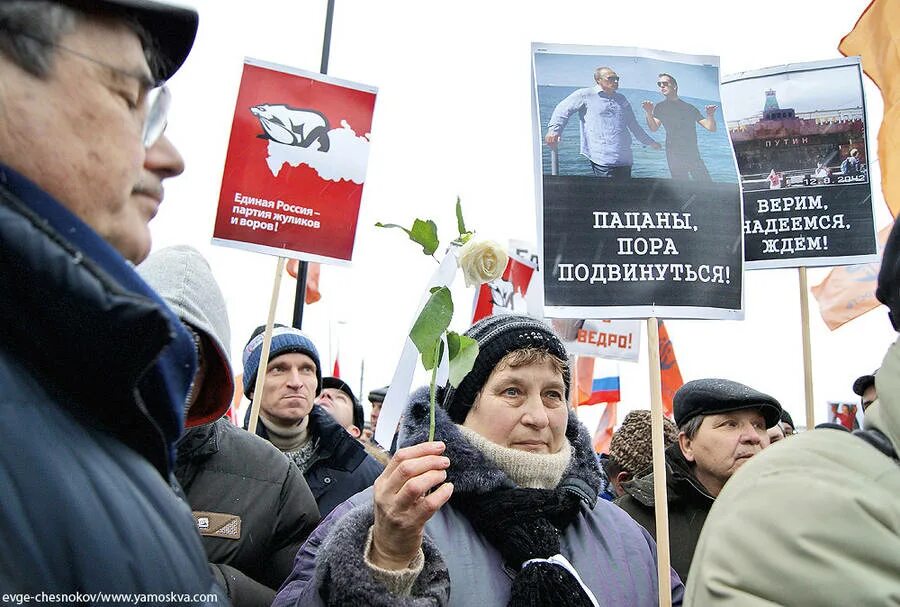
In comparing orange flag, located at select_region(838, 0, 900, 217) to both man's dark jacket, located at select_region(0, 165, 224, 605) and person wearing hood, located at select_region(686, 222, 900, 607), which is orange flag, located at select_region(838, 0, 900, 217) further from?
man's dark jacket, located at select_region(0, 165, 224, 605)

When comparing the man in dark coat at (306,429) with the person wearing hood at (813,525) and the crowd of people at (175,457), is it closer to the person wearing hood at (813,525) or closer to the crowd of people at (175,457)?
the crowd of people at (175,457)

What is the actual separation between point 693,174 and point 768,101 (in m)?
1.45

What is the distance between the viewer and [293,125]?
189 inches

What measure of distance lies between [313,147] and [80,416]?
400 centimetres

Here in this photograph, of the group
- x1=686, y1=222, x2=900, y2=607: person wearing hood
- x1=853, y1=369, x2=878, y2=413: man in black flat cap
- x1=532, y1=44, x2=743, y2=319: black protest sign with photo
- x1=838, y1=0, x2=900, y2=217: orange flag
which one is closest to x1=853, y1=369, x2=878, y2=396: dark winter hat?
x1=853, y1=369, x2=878, y2=413: man in black flat cap

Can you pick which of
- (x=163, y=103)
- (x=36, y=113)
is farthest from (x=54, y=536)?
(x=163, y=103)

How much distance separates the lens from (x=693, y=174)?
3191mm

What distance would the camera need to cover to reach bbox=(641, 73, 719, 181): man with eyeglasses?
10.5ft

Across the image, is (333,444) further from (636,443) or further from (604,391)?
(604,391)

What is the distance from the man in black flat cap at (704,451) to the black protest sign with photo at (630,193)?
36.5 inches

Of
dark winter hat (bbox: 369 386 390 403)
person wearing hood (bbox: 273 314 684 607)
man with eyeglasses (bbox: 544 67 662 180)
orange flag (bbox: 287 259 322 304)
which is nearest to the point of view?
person wearing hood (bbox: 273 314 684 607)

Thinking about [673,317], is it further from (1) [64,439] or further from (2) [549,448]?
(1) [64,439]

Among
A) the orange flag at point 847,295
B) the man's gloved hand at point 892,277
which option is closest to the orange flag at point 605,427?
the orange flag at point 847,295

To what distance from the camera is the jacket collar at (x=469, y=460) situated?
240cm
